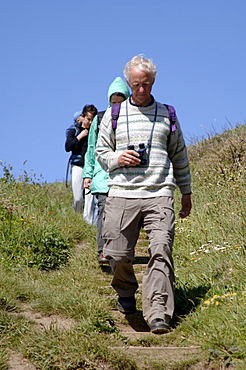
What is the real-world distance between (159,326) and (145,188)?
1.10 m

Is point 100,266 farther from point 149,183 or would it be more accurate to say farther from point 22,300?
point 149,183

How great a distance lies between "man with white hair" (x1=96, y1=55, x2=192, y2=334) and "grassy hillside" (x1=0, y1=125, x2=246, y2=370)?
0.38 m

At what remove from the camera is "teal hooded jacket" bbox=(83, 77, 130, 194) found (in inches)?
251

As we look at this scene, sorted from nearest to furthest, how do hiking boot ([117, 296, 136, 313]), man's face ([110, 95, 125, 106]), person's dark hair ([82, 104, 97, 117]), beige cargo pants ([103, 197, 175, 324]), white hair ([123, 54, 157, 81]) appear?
beige cargo pants ([103, 197, 175, 324]), white hair ([123, 54, 157, 81]), hiking boot ([117, 296, 136, 313]), man's face ([110, 95, 125, 106]), person's dark hair ([82, 104, 97, 117])

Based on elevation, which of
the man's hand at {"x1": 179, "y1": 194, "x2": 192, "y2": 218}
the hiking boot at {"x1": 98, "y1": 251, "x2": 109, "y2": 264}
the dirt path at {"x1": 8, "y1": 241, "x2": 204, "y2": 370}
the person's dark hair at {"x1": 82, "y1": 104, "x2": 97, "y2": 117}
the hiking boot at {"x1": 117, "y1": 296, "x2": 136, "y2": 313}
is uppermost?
the person's dark hair at {"x1": 82, "y1": 104, "x2": 97, "y2": 117}

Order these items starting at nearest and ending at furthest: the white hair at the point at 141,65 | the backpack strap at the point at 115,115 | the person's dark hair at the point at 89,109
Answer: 1. the white hair at the point at 141,65
2. the backpack strap at the point at 115,115
3. the person's dark hair at the point at 89,109

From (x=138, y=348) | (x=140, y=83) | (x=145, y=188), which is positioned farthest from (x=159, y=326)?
(x=140, y=83)

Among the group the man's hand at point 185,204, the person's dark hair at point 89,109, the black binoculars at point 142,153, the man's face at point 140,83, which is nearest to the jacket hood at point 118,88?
the man's face at point 140,83

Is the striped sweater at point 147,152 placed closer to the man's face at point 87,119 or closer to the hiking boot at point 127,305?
the hiking boot at point 127,305

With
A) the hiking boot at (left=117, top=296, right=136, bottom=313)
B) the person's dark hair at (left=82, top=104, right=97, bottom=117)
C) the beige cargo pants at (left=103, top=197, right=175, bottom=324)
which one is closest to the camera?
the beige cargo pants at (left=103, top=197, right=175, bottom=324)

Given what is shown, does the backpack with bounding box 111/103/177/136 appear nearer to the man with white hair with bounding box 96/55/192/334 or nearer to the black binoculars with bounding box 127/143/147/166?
the man with white hair with bounding box 96/55/192/334

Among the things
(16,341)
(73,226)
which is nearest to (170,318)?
(16,341)

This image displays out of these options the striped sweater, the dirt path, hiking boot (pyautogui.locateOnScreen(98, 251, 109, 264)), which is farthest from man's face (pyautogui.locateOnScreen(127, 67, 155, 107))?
hiking boot (pyautogui.locateOnScreen(98, 251, 109, 264))

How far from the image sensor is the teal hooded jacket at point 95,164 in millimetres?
6371
